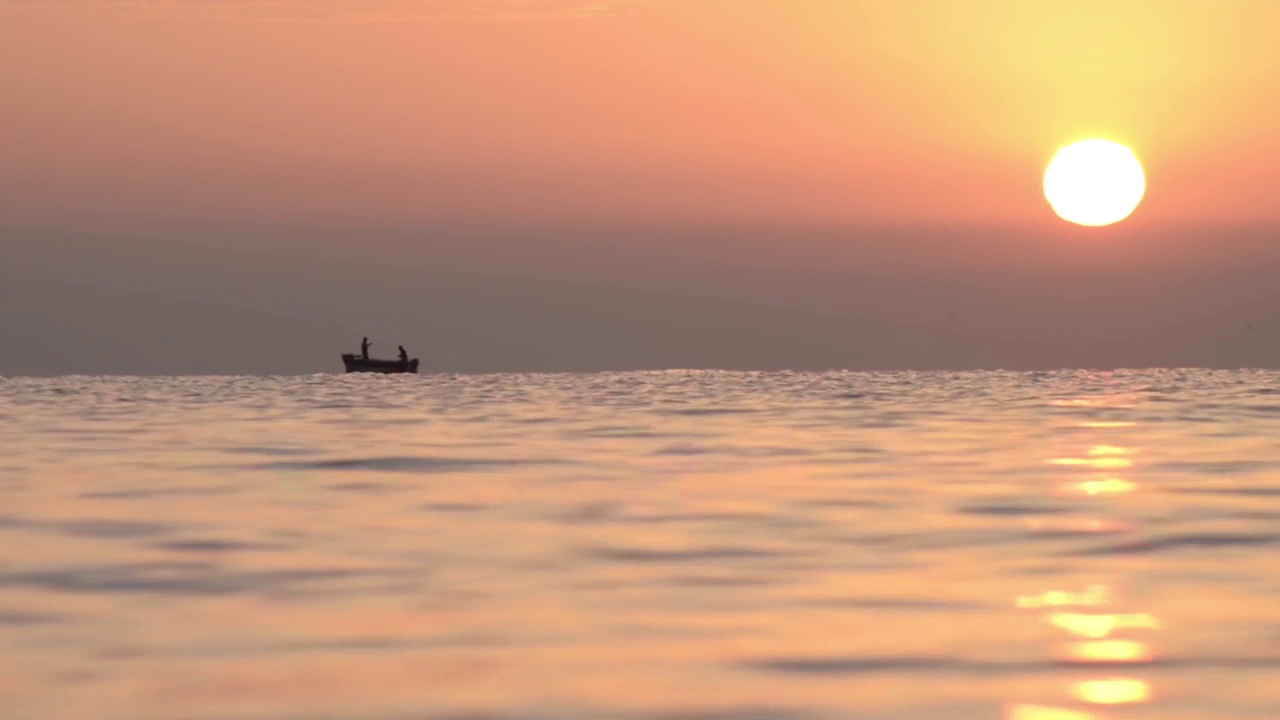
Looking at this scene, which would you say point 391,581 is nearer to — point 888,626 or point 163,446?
point 888,626

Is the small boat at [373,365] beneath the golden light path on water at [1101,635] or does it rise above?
beneath

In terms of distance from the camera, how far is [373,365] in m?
144

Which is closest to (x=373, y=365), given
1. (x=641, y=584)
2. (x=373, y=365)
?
(x=373, y=365)

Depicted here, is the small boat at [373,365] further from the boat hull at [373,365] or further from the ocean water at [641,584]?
the ocean water at [641,584]

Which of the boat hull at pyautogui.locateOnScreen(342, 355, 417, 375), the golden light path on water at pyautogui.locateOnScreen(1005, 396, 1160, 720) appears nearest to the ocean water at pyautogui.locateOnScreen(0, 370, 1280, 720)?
the golden light path on water at pyautogui.locateOnScreen(1005, 396, 1160, 720)

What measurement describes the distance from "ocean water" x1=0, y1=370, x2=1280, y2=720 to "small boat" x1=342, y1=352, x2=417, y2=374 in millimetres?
117654

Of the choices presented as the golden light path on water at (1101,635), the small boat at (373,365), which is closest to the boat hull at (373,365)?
the small boat at (373,365)

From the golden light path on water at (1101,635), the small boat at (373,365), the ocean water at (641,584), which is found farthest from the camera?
the small boat at (373,365)

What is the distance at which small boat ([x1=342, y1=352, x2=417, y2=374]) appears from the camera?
469ft

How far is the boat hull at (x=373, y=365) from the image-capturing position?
469ft

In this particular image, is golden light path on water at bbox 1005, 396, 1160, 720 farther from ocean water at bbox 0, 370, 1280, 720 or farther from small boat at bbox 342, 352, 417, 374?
small boat at bbox 342, 352, 417, 374

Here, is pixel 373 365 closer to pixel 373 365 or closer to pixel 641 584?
pixel 373 365

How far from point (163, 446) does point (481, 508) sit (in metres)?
11.5

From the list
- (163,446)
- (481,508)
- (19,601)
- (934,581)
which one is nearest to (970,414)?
(163,446)
